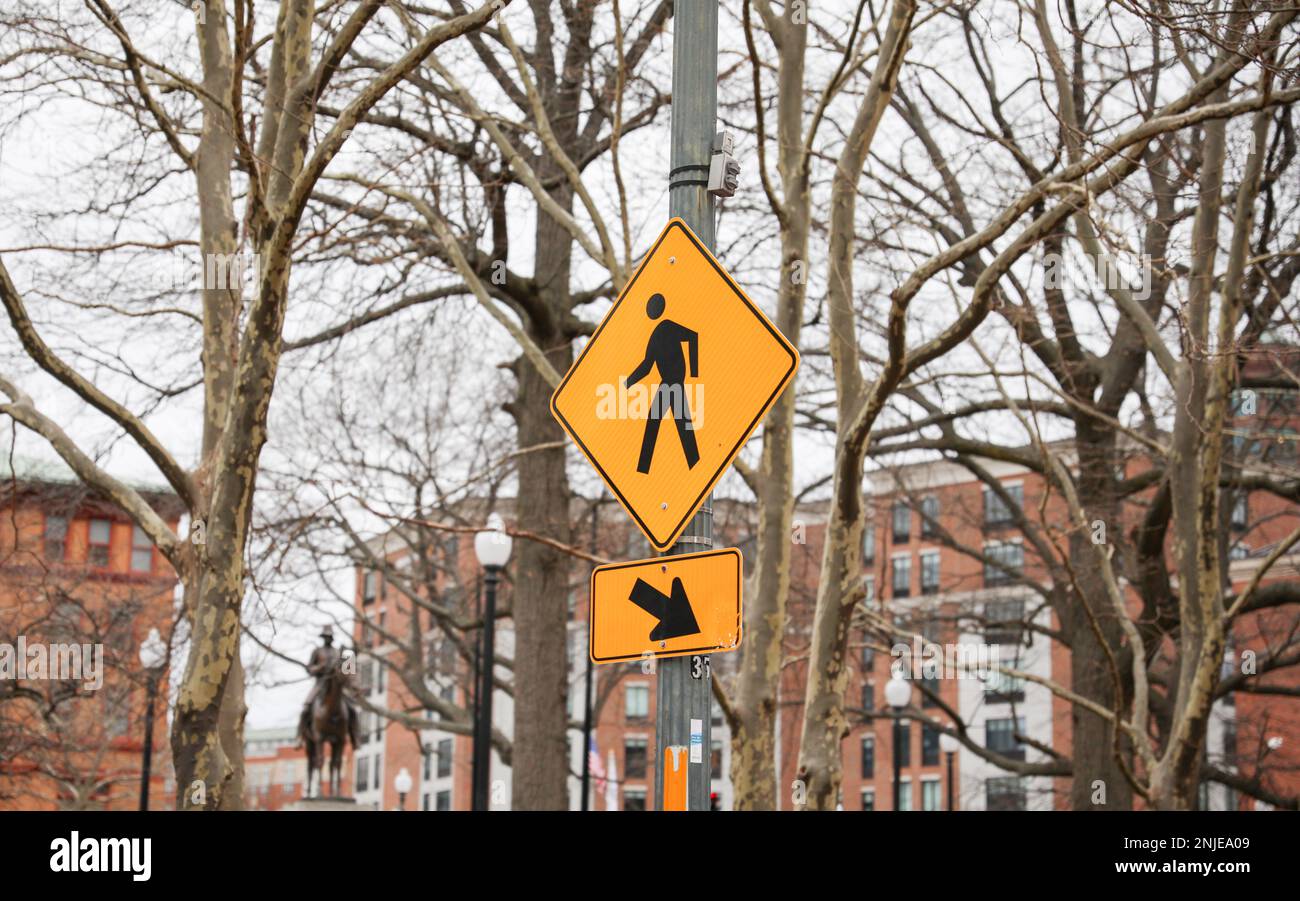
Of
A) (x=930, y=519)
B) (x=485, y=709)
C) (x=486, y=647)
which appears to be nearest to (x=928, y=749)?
(x=930, y=519)

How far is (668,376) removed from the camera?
5.50 m

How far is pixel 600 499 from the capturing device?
25.2 m

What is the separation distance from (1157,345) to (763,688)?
232 inches

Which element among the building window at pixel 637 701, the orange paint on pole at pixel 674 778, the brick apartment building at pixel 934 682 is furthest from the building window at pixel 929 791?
the orange paint on pole at pixel 674 778

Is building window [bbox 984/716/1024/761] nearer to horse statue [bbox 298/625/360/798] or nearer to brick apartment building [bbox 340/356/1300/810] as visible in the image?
brick apartment building [bbox 340/356/1300/810]

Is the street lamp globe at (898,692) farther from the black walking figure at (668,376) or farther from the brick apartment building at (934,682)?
the black walking figure at (668,376)

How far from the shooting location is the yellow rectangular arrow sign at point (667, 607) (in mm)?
5035

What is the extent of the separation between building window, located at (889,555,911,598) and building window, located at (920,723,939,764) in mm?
6148

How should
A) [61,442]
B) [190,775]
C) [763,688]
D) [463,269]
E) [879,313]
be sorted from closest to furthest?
[190,775] < [61,442] < [763,688] < [463,269] < [879,313]

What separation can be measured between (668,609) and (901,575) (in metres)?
65.5

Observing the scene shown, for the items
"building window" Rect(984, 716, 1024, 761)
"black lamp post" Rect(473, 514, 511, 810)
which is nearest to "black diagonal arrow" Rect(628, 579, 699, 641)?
"black lamp post" Rect(473, 514, 511, 810)
